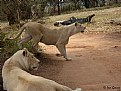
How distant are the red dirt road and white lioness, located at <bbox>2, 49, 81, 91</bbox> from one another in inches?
63.8

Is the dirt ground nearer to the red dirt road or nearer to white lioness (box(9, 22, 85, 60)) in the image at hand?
the red dirt road

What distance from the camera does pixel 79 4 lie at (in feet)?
121

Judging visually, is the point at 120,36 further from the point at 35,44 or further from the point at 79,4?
the point at 79,4

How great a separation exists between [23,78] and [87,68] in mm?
4285

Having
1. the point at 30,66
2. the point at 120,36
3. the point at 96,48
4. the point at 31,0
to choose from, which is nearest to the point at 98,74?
the point at 30,66

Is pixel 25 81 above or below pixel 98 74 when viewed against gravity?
above

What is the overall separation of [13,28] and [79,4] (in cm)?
2071

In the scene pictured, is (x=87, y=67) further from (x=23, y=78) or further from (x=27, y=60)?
(x=23, y=78)

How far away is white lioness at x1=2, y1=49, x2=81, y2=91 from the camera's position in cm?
Answer: 480

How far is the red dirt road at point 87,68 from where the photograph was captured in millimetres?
7371

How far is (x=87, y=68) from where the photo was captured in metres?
9.07

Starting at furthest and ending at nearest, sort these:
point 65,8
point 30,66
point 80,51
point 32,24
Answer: point 65,8 < point 80,51 < point 32,24 < point 30,66

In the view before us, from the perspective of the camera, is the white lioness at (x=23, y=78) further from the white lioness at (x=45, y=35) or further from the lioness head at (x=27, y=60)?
the white lioness at (x=45, y=35)

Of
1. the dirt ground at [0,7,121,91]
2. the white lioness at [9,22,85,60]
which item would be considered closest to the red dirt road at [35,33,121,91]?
the dirt ground at [0,7,121,91]
